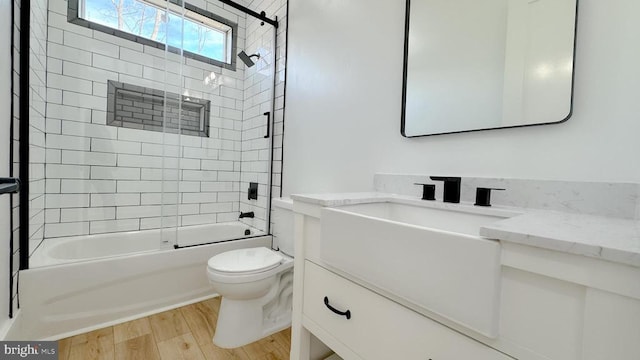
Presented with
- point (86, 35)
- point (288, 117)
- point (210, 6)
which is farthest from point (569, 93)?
point (86, 35)

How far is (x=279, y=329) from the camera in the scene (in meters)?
1.63

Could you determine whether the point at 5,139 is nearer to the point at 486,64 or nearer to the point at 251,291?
the point at 251,291

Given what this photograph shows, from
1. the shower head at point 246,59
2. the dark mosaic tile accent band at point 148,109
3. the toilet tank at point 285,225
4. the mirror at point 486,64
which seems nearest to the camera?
the mirror at point 486,64

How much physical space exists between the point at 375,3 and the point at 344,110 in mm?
603

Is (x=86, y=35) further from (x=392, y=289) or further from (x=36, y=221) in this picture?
(x=392, y=289)

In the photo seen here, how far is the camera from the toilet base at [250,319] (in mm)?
1458

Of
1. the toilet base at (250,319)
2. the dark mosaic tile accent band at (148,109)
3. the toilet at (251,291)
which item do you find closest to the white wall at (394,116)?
the toilet at (251,291)

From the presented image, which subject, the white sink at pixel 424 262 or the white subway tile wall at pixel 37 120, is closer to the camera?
the white sink at pixel 424 262

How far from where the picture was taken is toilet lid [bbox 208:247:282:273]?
142 cm

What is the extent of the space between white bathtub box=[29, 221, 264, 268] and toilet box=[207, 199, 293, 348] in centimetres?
73

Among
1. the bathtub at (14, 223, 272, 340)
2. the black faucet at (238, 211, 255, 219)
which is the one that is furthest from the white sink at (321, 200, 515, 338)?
the black faucet at (238, 211, 255, 219)

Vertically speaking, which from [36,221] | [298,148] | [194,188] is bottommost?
[36,221]

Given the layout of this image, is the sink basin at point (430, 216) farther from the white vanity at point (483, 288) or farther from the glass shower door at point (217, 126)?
the glass shower door at point (217, 126)

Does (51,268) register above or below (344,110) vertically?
below
